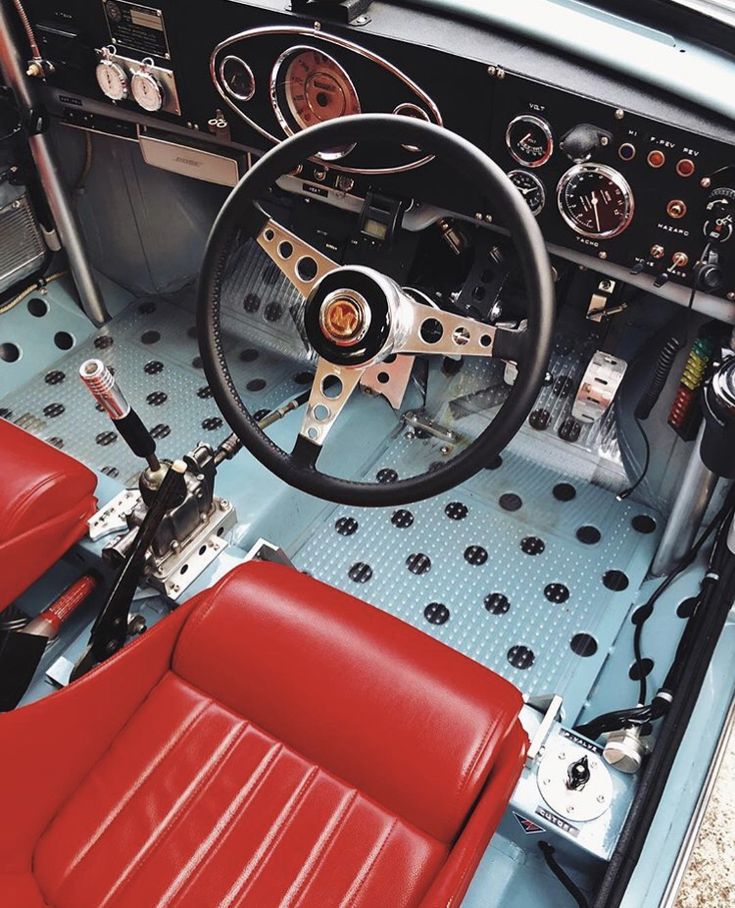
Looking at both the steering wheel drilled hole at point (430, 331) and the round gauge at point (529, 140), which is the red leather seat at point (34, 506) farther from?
the round gauge at point (529, 140)

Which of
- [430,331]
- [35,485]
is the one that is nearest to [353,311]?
[430,331]

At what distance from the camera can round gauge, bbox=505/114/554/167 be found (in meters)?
1.52

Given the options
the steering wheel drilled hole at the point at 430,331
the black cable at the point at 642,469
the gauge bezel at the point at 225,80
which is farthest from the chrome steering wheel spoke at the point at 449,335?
the black cable at the point at 642,469

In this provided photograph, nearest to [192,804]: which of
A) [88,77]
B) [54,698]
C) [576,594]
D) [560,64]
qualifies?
[54,698]

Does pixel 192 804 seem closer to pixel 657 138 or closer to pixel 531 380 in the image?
pixel 531 380

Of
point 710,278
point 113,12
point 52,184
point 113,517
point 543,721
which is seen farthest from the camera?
point 52,184

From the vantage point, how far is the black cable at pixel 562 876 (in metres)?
1.38

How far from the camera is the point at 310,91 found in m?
1.74

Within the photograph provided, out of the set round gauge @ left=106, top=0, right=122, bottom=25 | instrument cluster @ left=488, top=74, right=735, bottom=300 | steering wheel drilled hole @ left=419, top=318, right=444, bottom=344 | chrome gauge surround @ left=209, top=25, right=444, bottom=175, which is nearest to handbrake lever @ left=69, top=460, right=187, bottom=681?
steering wheel drilled hole @ left=419, top=318, right=444, bottom=344

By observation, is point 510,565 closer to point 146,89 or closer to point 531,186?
point 531,186

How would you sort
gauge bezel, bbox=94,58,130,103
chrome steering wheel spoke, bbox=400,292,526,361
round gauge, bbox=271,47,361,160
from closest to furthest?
chrome steering wheel spoke, bbox=400,292,526,361 < round gauge, bbox=271,47,361,160 < gauge bezel, bbox=94,58,130,103

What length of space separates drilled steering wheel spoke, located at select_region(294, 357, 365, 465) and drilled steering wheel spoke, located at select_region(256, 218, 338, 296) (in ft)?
0.42

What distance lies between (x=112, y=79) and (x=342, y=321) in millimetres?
1115

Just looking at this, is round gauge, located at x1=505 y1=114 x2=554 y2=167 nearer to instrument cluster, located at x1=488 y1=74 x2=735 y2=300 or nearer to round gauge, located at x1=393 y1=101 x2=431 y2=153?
instrument cluster, located at x1=488 y1=74 x2=735 y2=300
